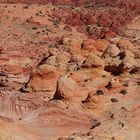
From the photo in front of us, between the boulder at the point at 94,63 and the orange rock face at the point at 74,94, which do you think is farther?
the boulder at the point at 94,63

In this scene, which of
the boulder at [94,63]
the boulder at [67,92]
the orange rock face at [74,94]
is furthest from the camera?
the boulder at [94,63]

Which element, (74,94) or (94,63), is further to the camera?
(94,63)

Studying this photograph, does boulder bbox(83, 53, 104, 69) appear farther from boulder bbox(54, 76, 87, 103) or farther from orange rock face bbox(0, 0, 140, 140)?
boulder bbox(54, 76, 87, 103)

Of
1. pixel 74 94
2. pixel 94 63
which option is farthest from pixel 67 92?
pixel 94 63

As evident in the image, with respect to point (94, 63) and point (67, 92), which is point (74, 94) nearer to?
point (67, 92)

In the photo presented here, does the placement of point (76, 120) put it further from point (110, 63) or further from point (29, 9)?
point (29, 9)

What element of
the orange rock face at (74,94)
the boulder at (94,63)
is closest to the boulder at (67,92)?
the orange rock face at (74,94)

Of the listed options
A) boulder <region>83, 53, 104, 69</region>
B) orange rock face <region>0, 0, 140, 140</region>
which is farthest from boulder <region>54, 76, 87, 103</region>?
boulder <region>83, 53, 104, 69</region>

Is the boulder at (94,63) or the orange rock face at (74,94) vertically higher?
the boulder at (94,63)

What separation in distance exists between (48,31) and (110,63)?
39.0m

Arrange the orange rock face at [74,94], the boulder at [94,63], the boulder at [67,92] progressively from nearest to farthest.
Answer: the orange rock face at [74,94] < the boulder at [67,92] < the boulder at [94,63]

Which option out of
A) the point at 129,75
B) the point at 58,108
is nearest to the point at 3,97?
the point at 58,108

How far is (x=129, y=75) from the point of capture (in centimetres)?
3975

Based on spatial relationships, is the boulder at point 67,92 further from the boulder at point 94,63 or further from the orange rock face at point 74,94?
the boulder at point 94,63
